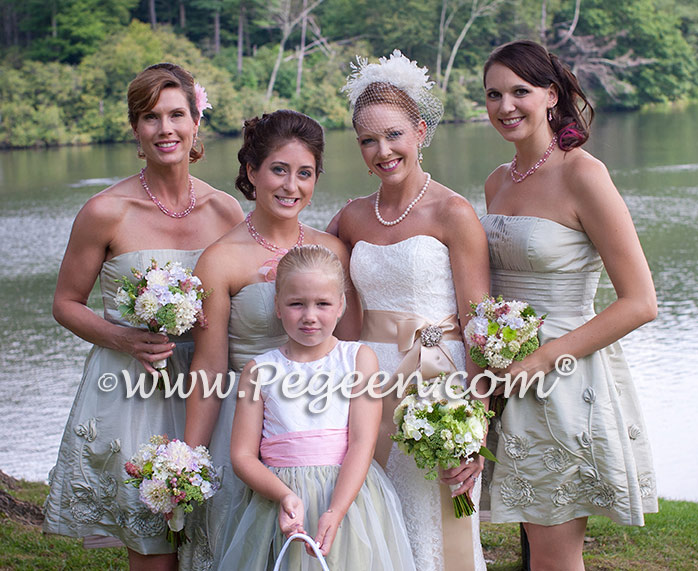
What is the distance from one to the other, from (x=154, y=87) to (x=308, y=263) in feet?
3.64

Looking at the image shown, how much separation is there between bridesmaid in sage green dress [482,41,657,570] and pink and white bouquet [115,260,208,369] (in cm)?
130

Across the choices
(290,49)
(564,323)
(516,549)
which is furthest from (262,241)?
(290,49)

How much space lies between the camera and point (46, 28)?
44.0m

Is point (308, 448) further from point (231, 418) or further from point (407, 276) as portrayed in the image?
point (407, 276)

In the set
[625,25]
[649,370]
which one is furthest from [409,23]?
[649,370]

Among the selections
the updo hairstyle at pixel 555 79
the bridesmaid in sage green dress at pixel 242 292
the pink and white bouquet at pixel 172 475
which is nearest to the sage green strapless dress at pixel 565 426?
the updo hairstyle at pixel 555 79

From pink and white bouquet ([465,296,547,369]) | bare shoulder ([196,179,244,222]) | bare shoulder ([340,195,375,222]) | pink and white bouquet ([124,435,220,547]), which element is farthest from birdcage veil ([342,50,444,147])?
pink and white bouquet ([124,435,220,547])

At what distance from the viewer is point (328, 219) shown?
20281mm

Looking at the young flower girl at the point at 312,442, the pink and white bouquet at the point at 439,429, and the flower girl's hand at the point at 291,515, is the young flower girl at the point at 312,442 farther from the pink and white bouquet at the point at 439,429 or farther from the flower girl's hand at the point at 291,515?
the pink and white bouquet at the point at 439,429

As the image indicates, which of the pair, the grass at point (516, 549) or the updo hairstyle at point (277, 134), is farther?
the grass at point (516, 549)

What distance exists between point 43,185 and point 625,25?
34.8 meters

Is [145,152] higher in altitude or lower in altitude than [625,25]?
lower

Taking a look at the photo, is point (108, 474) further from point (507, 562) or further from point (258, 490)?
point (507, 562)

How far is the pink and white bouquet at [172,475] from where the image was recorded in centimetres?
332
